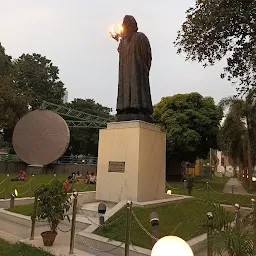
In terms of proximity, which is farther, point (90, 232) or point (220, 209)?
point (90, 232)

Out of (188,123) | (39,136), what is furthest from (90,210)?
(188,123)

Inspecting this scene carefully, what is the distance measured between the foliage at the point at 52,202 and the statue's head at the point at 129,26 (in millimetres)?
5721

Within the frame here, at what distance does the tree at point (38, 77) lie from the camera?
3381 cm

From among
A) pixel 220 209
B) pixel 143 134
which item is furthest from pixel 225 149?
pixel 220 209

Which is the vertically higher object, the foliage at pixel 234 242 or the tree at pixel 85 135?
the tree at pixel 85 135

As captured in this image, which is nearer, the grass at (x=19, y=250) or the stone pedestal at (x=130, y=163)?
the grass at (x=19, y=250)

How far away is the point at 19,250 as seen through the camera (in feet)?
18.1

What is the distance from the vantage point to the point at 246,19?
9.23 meters

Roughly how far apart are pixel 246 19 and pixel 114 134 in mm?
5432

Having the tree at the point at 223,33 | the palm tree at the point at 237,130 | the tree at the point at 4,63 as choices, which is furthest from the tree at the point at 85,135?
the tree at the point at 223,33

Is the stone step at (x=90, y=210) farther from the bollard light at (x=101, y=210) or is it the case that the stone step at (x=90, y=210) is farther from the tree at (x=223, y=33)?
the tree at (x=223, y=33)

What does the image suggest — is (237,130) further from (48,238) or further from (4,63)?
(4,63)

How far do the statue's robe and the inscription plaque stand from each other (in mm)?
1683

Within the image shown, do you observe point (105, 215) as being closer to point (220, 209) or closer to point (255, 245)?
point (220, 209)
